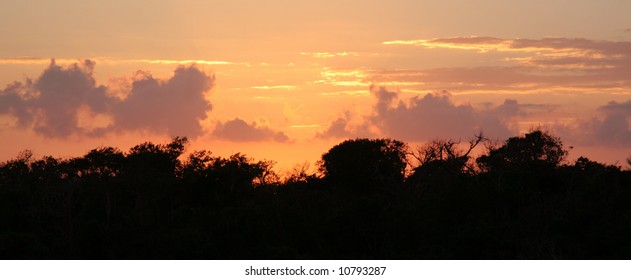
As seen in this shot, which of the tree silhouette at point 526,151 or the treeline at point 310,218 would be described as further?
the tree silhouette at point 526,151

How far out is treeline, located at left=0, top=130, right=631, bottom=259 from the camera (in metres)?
57.1

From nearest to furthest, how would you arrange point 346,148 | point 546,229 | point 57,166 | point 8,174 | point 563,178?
point 546,229
point 563,178
point 8,174
point 57,166
point 346,148

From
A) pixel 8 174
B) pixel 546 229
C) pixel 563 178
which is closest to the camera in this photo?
pixel 546 229

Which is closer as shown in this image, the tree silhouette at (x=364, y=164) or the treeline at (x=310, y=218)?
the treeline at (x=310, y=218)

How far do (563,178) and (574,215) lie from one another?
1104 cm

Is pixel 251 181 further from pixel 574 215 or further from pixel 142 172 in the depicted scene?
pixel 574 215

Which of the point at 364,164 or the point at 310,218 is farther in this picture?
the point at 364,164

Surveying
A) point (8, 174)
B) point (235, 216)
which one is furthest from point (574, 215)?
point (8, 174)

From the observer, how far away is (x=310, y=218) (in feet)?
202

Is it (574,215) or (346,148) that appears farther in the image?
(346,148)

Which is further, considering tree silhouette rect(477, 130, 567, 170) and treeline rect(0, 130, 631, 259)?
tree silhouette rect(477, 130, 567, 170)

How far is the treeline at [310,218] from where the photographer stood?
57.1 meters

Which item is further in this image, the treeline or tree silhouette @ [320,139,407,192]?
tree silhouette @ [320,139,407,192]

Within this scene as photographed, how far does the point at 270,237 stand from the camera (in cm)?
5984
